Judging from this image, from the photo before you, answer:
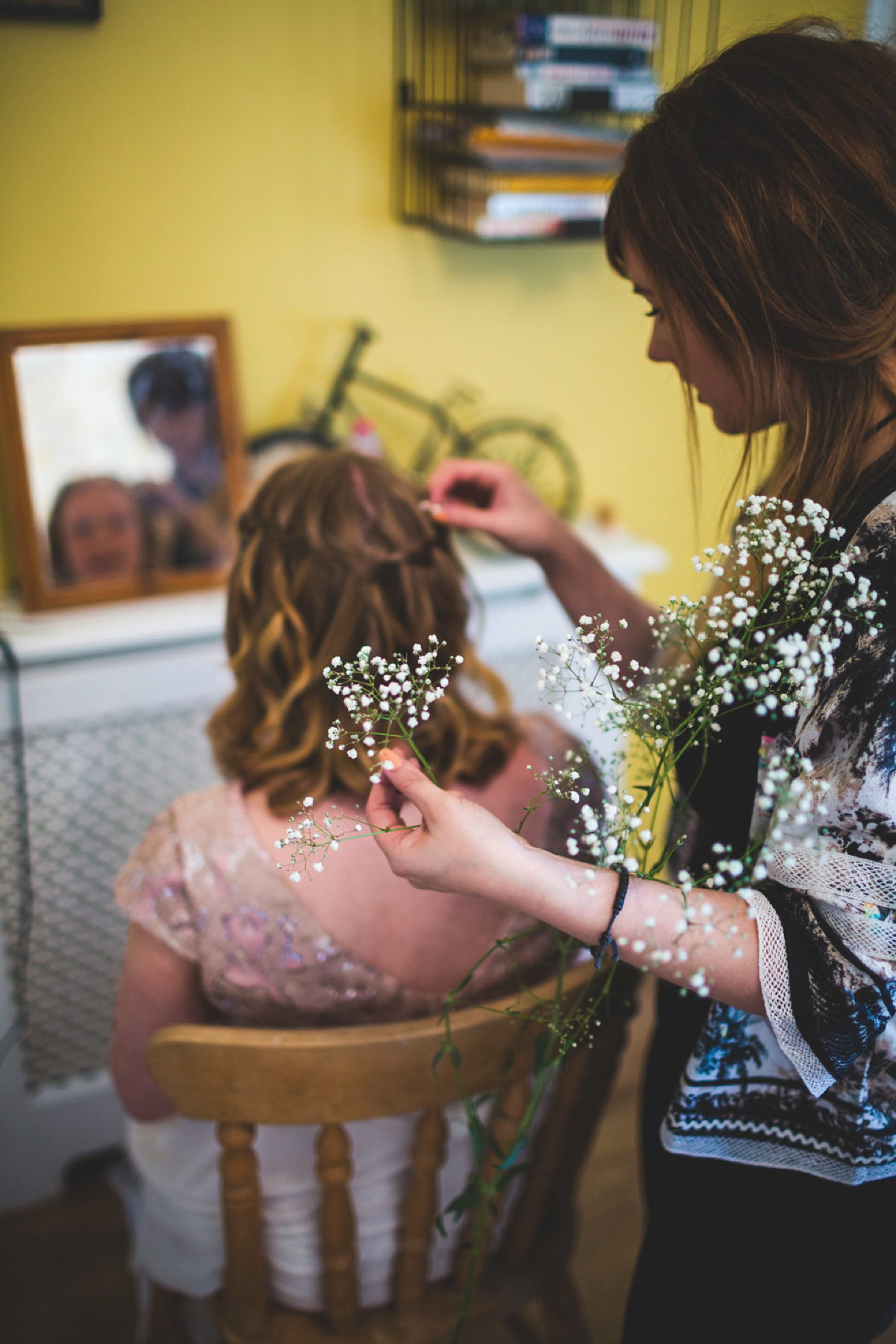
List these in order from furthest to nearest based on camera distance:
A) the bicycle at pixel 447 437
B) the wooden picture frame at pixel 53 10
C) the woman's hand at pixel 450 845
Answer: the bicycle at pixel 447 437
the wooden picture frame at pixel 53 10
the woman's hand at pixel 450 845

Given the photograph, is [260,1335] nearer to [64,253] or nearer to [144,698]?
[144,698]

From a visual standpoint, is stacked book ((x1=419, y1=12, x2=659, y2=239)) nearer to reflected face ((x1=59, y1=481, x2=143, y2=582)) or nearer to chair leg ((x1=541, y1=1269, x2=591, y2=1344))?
reflected face ((x1=59, y1=481, x2=143, y2=582))

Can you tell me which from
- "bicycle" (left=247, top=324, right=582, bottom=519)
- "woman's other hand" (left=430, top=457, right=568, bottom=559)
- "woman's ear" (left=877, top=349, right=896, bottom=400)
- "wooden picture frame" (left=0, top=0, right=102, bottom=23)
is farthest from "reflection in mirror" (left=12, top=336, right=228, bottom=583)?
"woman's ear" (left=877, top=349, right=896, bottom=400)

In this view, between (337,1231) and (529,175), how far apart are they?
140 centimetres

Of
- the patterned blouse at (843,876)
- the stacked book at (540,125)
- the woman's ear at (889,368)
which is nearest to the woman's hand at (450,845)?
the patterned blouse at (843,876)

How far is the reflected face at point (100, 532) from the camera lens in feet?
4.69

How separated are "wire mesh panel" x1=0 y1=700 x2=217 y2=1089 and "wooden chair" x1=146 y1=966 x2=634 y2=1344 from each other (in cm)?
68

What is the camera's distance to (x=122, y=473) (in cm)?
145

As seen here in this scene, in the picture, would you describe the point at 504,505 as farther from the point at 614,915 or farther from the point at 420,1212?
the point at 420,1212

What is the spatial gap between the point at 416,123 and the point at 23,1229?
1.91m

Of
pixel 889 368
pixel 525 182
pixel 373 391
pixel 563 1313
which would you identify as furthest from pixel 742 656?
pixel 373 391

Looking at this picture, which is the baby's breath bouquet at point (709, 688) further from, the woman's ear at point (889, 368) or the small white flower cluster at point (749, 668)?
the woman's ear at point (889, 368)

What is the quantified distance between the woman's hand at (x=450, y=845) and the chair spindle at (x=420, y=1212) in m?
0.37

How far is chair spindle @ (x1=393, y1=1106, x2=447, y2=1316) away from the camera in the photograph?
0.89 m
